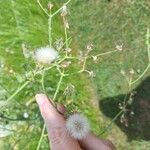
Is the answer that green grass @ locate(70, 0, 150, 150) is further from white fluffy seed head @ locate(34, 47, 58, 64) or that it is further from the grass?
white fluffy seed head @ locate(34, 47, 58, 64)

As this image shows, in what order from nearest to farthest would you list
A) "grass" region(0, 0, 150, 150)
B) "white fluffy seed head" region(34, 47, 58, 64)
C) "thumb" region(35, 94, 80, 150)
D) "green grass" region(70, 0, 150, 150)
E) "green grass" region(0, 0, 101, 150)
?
"thumb" region(35, 94, 80, 150) < "white fluffy seed head" region(34, 47, 58, 64) < "green grass" region(0, 0, 101, 150) < "grass" region(0, 0, 150, 150) < "green grass" region(70, 0, 150, 150)

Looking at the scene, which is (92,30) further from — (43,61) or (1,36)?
(43,61)

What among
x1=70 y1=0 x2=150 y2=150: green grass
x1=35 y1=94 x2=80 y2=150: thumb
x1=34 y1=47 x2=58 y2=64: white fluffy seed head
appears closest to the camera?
x1=35 y1=94 x2=80 y2=150: thumb

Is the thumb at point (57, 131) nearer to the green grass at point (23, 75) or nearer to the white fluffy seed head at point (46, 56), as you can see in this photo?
the white fluffy seed head at point (46, 56)

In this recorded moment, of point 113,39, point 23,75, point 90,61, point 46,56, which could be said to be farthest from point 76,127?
point 113,39

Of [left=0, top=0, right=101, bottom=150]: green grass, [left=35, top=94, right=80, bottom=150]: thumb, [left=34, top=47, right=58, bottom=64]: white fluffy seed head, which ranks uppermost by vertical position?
[left=0, top=0, right=101, bottom=150]: green grass

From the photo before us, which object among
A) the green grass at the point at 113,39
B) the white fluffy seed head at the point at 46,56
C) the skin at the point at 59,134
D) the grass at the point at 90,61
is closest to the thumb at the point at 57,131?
the skin at the point at 59,134

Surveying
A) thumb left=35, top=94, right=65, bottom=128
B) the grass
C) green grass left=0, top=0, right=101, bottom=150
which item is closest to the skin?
thumb left=35, top=94, right=65, bottom=128
